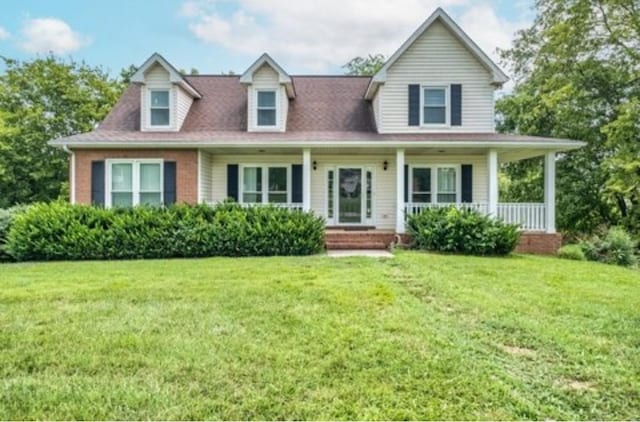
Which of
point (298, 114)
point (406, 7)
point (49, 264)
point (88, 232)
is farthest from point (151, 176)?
point (406, 7)

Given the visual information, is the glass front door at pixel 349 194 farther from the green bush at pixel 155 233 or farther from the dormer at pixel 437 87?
the green bush at pixel 155 233

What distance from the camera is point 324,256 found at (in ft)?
36.4

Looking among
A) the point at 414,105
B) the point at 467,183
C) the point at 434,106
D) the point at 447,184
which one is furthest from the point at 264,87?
the point at 467,183

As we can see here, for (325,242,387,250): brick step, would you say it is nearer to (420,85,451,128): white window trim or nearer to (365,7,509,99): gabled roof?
(420,85,451,128): white window trim

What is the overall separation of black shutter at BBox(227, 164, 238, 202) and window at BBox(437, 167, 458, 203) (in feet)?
22.3

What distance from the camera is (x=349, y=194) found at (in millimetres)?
15078

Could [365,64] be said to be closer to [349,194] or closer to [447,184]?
[447,184]

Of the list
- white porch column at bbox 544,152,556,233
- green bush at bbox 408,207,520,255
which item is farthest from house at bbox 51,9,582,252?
green bush at bbox 408,207,520,255

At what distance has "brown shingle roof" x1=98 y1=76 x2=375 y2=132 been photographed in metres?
14.9

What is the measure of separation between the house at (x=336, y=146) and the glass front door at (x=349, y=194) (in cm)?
3

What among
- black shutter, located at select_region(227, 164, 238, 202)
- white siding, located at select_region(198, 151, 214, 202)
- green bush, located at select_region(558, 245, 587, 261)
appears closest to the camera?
green bush, located at select_region(558, 245, 587, 261)

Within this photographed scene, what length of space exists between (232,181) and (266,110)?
102 inches

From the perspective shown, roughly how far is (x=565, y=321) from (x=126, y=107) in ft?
49.5

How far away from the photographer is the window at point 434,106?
46.8 ft
